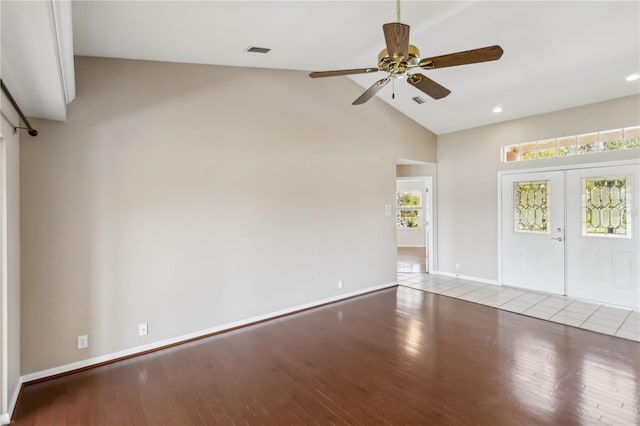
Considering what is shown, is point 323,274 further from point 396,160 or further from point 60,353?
point 60,353

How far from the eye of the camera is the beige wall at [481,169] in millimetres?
4742

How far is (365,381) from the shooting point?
2721mm

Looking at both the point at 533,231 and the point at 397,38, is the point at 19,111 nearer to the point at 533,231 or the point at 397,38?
the point at 397,38

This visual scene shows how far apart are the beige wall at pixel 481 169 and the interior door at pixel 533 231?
0.19m

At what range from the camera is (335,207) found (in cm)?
487

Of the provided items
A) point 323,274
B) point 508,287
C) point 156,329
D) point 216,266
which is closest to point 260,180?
point 216,266

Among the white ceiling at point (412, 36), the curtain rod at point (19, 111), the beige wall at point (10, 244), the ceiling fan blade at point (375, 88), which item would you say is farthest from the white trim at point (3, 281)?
the ceiling fan blade at point (375, 88)

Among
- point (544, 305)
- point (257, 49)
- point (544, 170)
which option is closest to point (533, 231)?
point (544, 170)

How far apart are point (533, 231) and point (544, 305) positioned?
1.32 meters

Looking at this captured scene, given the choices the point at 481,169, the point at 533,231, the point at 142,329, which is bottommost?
the point at 142,329

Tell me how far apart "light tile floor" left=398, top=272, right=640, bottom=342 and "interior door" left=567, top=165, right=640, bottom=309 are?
0.24 m

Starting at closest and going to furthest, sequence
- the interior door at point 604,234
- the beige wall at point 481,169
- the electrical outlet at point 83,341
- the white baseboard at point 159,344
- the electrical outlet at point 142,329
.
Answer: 1. the white baseboard at point 159,344
2. the electrical outlet at point 83,341
3. the electrical outlet at point 142,329
4. the interior door at point 604,234
5. the beige wall at point 481,169

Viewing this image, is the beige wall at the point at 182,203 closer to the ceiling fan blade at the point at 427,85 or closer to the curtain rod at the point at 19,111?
the curtain rod at the point at 19,111

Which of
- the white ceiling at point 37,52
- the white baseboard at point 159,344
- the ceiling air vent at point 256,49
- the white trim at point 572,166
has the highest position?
the ceiling air vent at point 256,49
